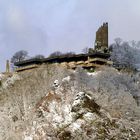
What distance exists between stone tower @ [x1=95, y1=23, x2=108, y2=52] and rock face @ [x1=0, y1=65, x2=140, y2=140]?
12.9m

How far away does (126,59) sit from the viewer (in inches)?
3674

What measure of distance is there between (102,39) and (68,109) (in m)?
29.9

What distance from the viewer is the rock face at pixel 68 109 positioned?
5803cm

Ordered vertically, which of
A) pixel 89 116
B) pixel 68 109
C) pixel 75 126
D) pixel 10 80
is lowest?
pixel 75 126

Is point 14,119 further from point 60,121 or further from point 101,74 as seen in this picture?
point 101,74

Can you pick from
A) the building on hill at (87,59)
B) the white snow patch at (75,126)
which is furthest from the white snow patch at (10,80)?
the white snow patch at (75,126)

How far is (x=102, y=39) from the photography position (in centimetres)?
8931

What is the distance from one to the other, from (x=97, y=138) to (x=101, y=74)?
17.9 metres

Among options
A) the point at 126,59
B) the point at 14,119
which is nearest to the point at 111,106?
the point at 14,119

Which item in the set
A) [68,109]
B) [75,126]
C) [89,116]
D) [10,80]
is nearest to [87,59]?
[10,80]

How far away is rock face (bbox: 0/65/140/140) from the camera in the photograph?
58.0 m

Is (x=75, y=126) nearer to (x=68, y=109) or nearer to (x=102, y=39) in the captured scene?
(x=68, y=109)

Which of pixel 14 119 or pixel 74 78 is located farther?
pixel 74 78

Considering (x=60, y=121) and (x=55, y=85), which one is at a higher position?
(x=55, y=85)
